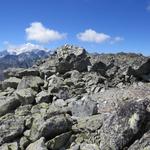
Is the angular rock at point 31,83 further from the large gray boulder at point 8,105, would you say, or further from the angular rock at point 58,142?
the angular rock at point 58,142

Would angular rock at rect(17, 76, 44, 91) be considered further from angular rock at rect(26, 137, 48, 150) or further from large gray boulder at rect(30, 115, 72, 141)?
angular rock at rect(26, 137, 48, 150)

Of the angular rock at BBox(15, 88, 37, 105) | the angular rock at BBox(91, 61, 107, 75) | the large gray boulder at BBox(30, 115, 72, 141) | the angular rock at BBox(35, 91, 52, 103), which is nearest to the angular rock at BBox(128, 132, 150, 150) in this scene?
the large gray boulder at BBox(30, 115, 72, 141)

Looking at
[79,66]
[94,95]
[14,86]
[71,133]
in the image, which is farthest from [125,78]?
[71,133]

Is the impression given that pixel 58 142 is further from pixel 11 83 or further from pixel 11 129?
pixel 11 83

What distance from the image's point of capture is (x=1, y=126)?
22859mm

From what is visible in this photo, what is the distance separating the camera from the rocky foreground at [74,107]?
18.0 m

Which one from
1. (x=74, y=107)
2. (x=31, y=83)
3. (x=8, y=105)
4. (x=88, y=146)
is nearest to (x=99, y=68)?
(x=31, y=83)

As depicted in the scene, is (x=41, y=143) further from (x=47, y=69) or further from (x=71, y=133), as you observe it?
(x=47, y=69)

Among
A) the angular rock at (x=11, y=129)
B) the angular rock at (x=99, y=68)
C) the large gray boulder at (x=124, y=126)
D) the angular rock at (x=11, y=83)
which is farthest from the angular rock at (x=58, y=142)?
the angular rock at (x=99, y=68)

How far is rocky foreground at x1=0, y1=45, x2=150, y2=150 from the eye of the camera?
18.0 meters

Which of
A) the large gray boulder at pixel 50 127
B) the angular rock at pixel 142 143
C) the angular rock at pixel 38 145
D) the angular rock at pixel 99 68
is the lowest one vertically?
the angular rock at pixel 38 145

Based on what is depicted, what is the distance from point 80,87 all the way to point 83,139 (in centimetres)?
1300

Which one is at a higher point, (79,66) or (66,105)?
(79,66)

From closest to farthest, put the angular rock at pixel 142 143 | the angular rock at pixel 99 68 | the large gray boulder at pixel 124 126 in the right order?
the angular rock at pixel 142 143, the large gray boulder at pixel 124 126, the angular rock at pixel 99 68
